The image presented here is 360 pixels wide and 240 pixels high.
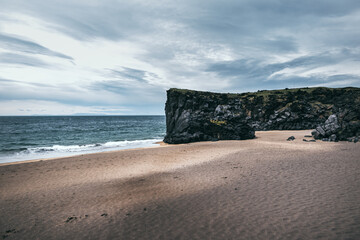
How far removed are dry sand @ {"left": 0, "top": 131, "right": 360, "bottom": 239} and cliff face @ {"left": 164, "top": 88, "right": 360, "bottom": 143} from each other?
54.5 feet

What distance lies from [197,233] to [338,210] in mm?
5703

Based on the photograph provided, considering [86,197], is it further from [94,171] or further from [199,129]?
[199,129]

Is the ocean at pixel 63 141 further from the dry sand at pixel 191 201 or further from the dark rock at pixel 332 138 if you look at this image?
the dark rock at pixel 332 138

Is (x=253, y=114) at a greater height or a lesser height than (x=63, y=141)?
greater

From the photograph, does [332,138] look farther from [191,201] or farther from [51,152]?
[51,152]

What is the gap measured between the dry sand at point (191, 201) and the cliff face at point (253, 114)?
16598 mm

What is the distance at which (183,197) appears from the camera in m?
9.50

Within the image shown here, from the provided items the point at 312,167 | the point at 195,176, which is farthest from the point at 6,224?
the point at 312,167

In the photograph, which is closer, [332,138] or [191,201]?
[191,201]

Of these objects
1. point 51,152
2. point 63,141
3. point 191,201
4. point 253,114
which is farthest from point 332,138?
point 63,141

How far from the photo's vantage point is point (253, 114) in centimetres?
5838

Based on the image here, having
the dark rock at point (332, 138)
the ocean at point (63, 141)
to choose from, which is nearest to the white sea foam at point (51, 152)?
the ocean at point (63, 141)

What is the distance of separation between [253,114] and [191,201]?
54.9 meters

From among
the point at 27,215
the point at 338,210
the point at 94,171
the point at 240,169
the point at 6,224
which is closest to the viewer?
the point at 338,210
